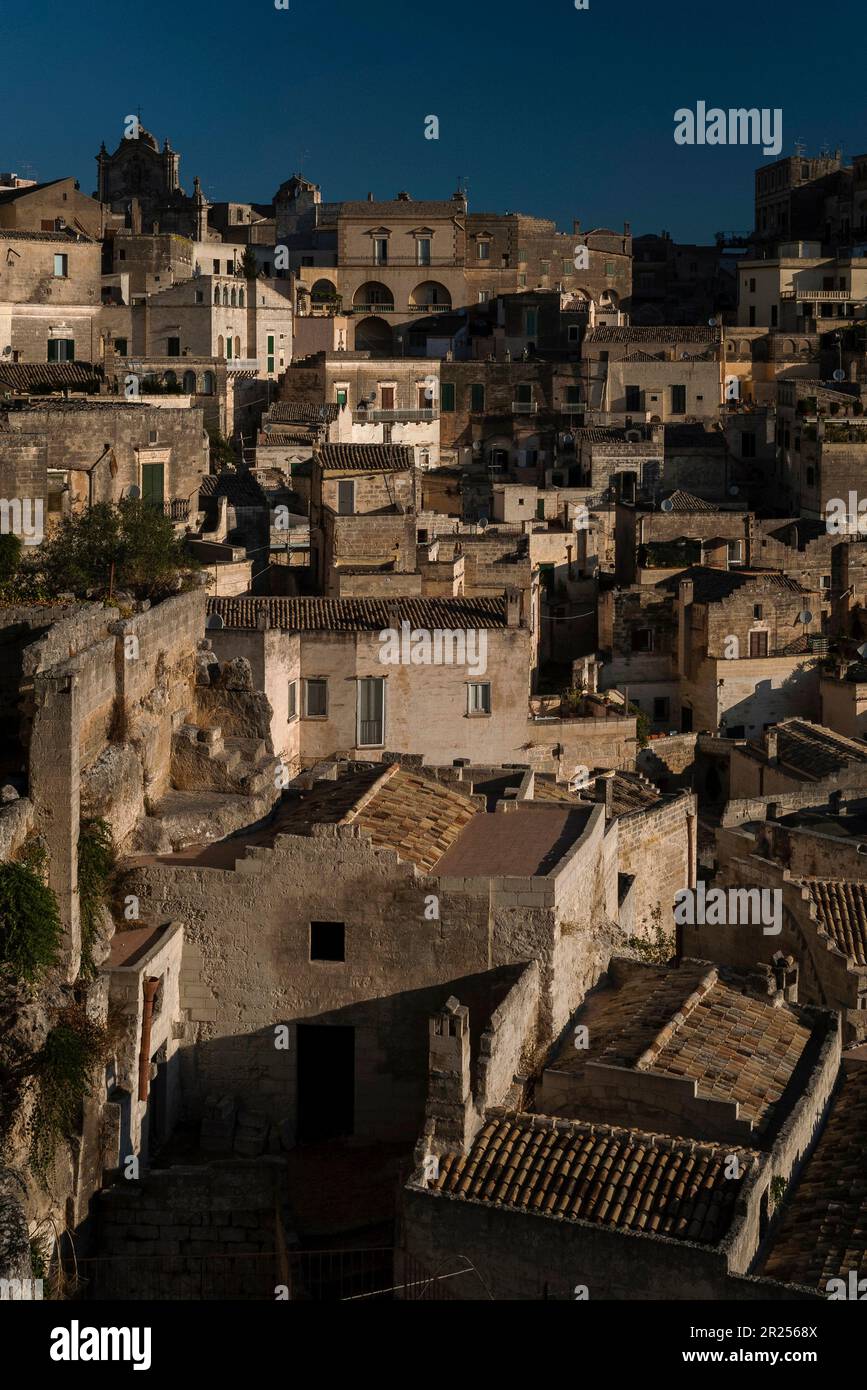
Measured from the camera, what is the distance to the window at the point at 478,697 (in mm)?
27906

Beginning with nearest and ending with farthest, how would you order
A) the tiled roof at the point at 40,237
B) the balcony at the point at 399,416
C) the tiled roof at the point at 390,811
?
the tiled roof at the point at 390,811
the tiled roof at the point at 40,237
the balcony at the point at 399,416

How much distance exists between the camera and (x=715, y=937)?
2158 cm

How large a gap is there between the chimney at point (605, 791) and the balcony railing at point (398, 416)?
24595mm

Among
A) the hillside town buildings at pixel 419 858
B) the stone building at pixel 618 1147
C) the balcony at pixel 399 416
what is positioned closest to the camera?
the stone building at pixel 618 1147

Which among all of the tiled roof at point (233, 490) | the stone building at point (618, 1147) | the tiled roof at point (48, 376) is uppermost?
the tiled roof at point (48, 376)

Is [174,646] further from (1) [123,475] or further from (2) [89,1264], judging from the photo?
(1) [123,475]

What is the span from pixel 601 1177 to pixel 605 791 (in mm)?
11647

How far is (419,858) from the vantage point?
16.8 m

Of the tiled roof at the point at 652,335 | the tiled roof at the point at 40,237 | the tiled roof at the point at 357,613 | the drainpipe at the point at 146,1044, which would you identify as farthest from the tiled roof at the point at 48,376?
the drainpipe at the point at 146,1044

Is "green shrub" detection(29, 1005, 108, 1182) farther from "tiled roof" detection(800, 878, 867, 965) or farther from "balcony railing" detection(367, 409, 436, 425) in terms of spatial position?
"balcony railing" detection(367, 409, 436, 425)

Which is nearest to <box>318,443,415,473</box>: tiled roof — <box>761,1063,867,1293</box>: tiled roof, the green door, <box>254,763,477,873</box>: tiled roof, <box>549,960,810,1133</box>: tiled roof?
the green door

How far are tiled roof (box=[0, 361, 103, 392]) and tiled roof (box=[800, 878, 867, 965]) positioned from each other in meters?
24.2

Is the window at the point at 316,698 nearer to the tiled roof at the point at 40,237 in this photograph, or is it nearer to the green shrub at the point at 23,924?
the green shrub at the point at 23,924

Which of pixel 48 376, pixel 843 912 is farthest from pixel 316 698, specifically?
pixel 48 376
